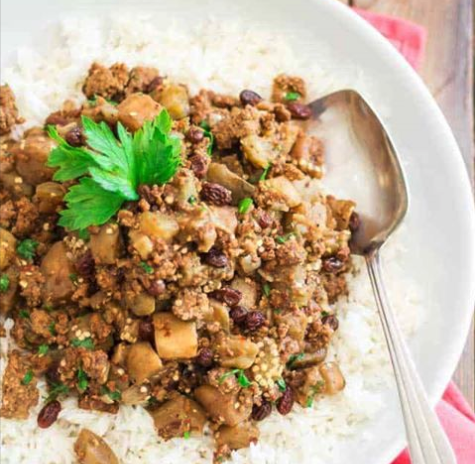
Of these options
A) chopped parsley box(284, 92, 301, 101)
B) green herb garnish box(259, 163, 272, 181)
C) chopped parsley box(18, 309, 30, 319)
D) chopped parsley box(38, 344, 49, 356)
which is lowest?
chopped parsley box(38, 344, 49, 356)

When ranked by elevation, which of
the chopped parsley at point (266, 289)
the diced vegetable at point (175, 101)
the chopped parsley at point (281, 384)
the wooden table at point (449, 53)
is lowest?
the chopped parsley at point (281, 384)

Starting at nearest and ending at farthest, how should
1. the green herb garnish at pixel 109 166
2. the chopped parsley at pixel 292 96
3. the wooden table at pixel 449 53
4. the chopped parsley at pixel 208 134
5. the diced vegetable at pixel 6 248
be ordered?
the green herb garnish at pixel 109 166 → the diced vegetable at pixel 6 248 → the chopped parsley at pixel 208 134 → the chopped parsley at pixel 292 96 → the wooden table at pixel 449 53

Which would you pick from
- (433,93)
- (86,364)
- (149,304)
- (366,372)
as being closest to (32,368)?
(86,364)

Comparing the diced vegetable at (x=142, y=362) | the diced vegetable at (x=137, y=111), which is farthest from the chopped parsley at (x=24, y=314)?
the diced vegetable at (x=137, y=111)

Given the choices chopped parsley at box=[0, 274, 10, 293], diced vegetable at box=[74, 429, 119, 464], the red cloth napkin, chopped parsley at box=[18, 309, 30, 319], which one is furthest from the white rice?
the red cloth napkin

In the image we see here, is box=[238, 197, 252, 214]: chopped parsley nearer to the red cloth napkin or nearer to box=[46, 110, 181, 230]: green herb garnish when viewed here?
box=[46, 110, 181, 230]: green herb garnish

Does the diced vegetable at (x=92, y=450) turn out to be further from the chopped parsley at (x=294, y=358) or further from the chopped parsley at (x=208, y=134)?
the chopped parsley at (x=208, y=134)
